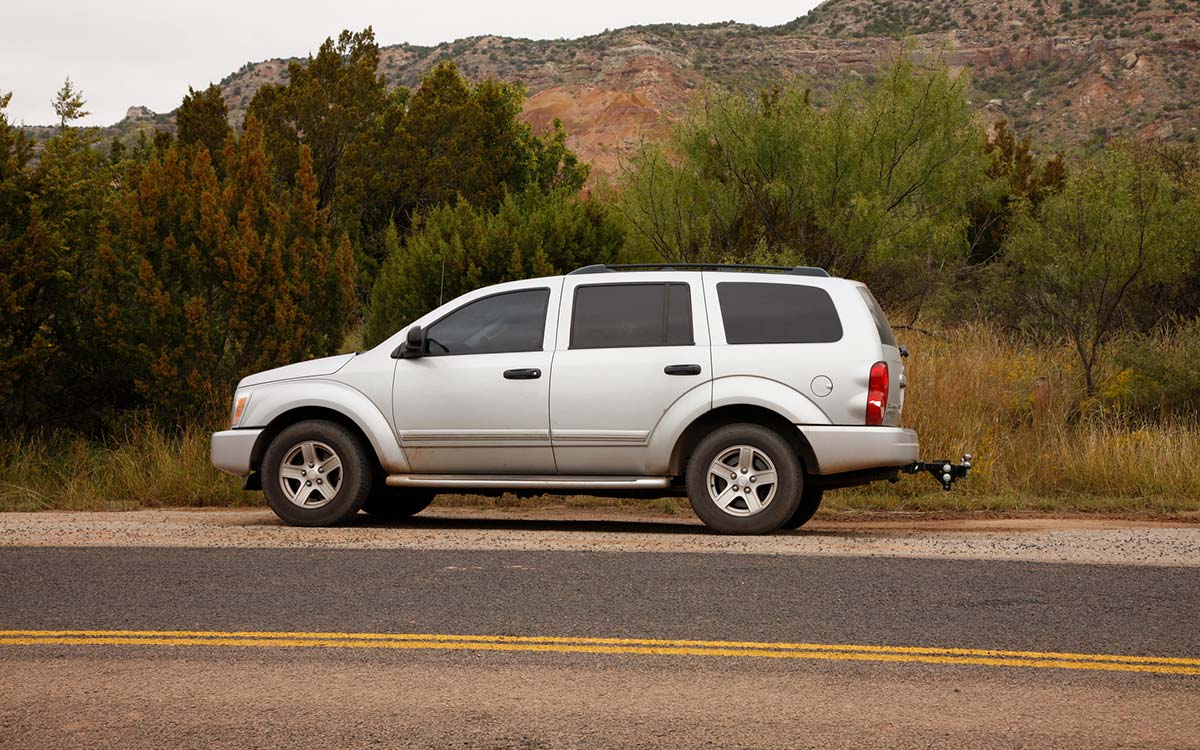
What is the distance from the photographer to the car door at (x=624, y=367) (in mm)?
10211

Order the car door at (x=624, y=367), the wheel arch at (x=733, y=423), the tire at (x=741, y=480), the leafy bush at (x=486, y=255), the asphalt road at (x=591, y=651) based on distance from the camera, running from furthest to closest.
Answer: the leafy bush at (x=486, y=255), the car door at (x=624, y=367), the wheel arch at (x=733, y=423), the tire at (x=741, y=480), the asphalt road at (x=591, y=651)

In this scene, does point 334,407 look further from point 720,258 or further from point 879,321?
point 720,258

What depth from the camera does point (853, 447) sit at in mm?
9812

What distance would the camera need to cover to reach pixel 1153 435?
15.3 m

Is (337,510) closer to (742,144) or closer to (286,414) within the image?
(286,414)

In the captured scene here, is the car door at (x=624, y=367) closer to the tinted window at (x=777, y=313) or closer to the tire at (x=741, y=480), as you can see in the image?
the tinted window at (x=777, y=313)

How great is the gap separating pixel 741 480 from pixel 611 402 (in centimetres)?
115

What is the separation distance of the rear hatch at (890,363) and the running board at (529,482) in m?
1.76

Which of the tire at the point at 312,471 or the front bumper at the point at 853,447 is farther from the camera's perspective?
the tire at the point at 312,471

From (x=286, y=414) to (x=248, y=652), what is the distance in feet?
16.2

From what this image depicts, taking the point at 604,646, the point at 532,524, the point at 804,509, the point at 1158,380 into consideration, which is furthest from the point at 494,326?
the point at 1158,380

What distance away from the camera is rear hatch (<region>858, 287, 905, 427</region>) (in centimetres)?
1003

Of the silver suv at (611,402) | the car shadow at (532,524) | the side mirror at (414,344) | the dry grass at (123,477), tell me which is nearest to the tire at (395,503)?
the car shadow at (532,524)

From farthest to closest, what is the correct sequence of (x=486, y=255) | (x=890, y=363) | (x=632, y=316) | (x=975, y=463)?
(x=486, y=255), (x=975, y=463), (x=632, y=316), (x=890, y=363)
